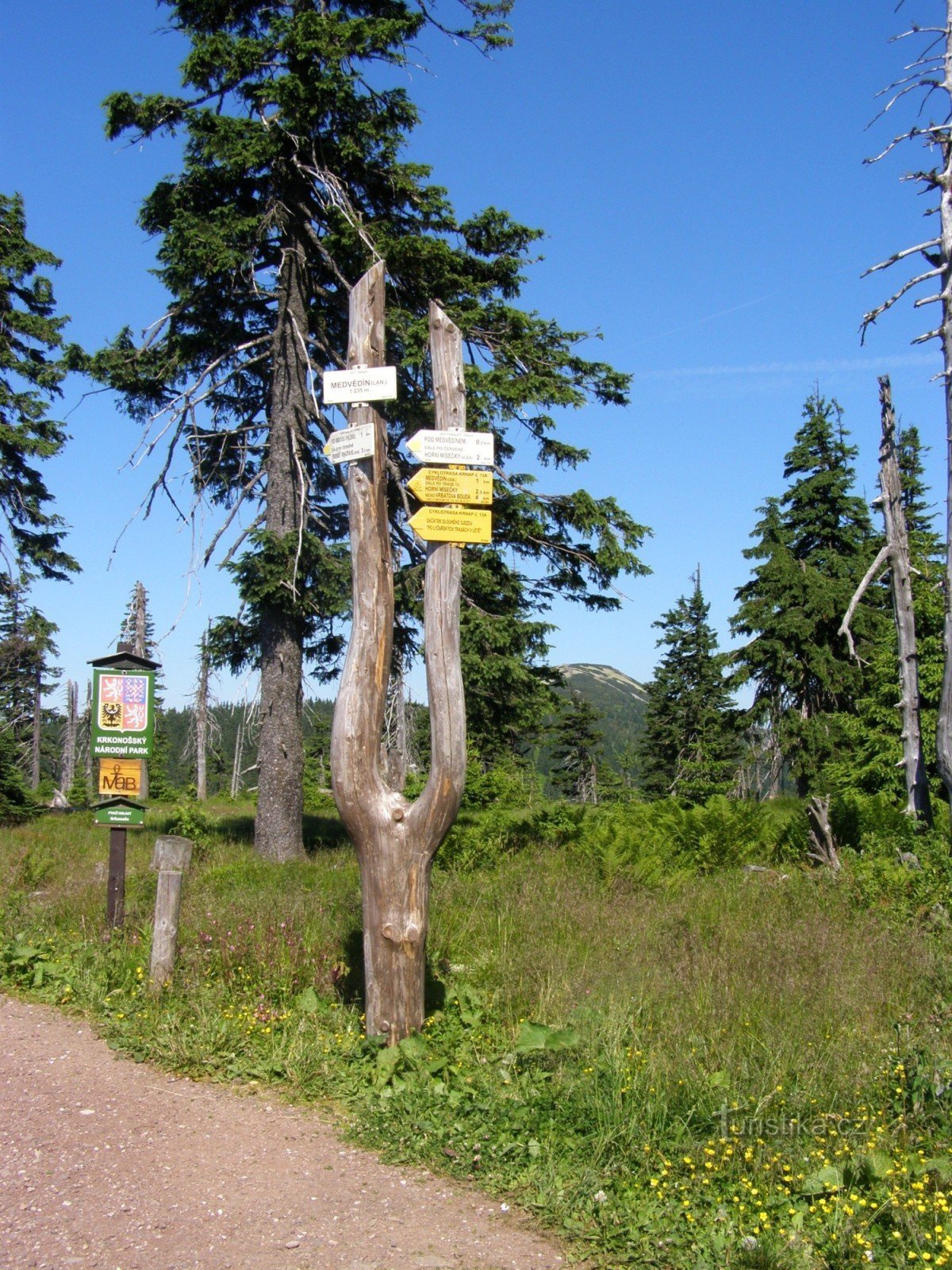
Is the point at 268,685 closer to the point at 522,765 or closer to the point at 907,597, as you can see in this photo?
the point at 907,597

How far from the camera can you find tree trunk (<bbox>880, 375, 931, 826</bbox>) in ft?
43.9

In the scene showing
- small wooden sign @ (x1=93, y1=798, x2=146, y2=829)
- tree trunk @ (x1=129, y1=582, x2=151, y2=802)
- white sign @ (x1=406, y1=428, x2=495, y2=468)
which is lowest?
small wooden sign @ (x1=93, y1=798, x2=146, y2=829)

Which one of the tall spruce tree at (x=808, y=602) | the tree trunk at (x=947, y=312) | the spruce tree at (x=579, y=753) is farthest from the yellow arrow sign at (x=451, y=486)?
the spruce tree at (x=579, y=753)

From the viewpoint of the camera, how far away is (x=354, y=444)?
19.9 ft

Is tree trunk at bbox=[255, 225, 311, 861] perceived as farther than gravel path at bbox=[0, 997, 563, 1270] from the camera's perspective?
Yes

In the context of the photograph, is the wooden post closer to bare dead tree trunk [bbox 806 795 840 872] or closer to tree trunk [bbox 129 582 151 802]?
bare dead tree trunk [bbox 806 795 840 872]

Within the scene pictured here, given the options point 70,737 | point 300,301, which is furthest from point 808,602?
point 70,737

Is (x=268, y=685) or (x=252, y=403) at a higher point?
(x=252, y=403)

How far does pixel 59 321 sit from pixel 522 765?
1404cm

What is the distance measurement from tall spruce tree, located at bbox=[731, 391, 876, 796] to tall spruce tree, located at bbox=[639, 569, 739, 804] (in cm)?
944

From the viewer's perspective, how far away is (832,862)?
10898 millimetres

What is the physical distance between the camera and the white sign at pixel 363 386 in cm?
602

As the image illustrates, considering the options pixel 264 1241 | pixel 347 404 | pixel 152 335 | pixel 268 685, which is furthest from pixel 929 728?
pixel 264 1241

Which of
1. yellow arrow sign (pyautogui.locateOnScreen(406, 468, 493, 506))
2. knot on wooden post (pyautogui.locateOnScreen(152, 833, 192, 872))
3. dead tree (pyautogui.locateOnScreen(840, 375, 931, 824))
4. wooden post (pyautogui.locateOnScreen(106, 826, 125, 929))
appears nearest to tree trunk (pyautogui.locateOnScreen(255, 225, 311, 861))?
wooden post (pyautogui.locateOnScreen(106, 826, 125, 929))
